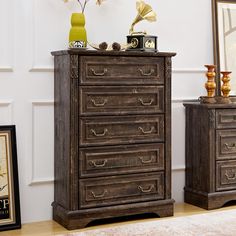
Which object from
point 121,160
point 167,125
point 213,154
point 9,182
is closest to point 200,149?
point 213,154

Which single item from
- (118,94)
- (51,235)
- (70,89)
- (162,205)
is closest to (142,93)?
(118,94)

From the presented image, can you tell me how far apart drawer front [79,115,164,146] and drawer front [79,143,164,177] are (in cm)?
5

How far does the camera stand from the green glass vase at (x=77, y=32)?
368 centimetres

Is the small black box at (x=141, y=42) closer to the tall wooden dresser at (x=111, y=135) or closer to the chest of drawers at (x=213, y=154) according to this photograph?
the tall wooden dresser at (x=111, y=135)

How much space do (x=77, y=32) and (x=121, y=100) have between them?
57 centimetres

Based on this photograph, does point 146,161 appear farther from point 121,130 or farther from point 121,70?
point 121,70

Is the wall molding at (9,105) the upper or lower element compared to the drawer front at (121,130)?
upper

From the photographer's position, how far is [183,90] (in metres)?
4.41

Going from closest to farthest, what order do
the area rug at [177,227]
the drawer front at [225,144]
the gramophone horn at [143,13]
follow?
the area rug at [177,227] → the gramophone horn at [143,13] → the drawer front at [225,144]

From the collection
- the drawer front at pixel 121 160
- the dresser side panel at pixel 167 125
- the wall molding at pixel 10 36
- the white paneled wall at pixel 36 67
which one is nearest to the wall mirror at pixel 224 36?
the white paneled wall at pixel 36 67

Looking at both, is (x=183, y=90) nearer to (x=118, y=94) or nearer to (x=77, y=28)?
(x=118, y=94)

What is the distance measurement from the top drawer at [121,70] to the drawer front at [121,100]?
51 millimetres

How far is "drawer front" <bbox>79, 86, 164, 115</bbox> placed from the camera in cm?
361

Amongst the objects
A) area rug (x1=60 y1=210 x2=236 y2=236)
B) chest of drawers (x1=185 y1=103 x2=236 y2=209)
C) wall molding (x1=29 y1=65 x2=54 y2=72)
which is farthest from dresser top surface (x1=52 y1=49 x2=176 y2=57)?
area rug (x1=60 y1=210 x2=236 y2=236)
